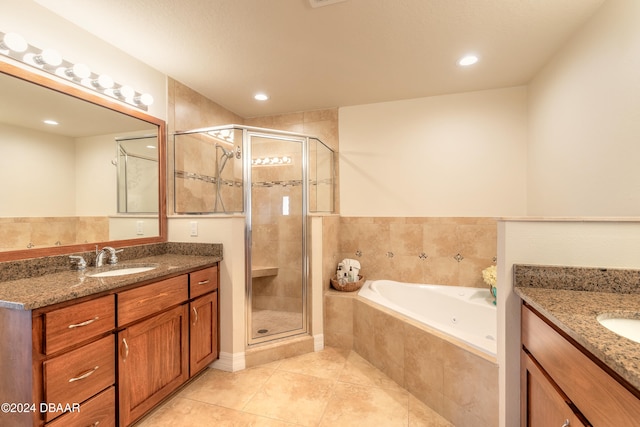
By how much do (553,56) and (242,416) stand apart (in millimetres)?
3296

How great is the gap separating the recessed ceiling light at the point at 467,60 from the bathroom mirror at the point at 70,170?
244 centimetres

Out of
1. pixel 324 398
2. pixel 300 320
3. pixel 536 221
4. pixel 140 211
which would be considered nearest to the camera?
pixel 536 221

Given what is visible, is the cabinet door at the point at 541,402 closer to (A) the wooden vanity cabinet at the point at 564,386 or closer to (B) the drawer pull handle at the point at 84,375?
(A) the wooden vanity cabinet at the point at 564,386

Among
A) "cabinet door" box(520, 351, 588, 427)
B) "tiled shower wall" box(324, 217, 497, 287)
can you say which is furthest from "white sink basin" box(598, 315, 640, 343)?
"tiled shower wall" box(324, 217, 497, 287)

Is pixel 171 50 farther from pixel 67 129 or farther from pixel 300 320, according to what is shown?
pixel 300 320

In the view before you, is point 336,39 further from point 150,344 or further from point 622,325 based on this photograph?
point 150,344

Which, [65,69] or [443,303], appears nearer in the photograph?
[65,69]

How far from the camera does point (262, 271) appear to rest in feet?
8.14

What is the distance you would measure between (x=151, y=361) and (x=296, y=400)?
923 millimetres

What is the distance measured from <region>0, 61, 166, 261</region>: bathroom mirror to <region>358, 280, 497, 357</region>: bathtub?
2031 millimetres

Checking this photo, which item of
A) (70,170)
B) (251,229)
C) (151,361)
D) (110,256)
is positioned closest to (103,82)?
(70,170)

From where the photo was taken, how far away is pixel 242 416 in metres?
1.59

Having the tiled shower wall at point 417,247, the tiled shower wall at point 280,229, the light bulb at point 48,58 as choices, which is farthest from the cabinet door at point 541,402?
the light bulb at point 48,58

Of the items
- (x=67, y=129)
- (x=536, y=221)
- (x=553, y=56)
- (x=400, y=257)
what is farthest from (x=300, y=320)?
(x=553, y=56)
